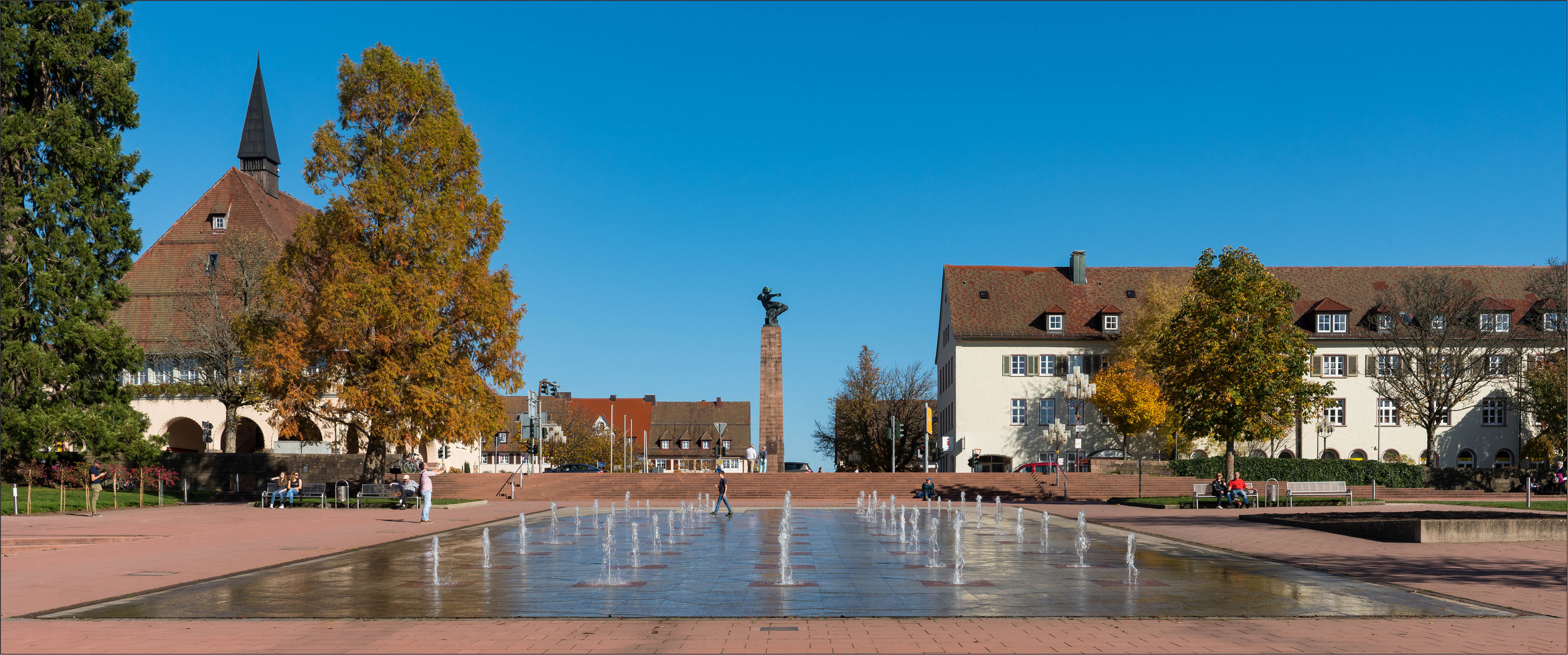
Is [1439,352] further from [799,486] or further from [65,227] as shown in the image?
[65,227]

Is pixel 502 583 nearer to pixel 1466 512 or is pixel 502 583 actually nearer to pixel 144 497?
pixel 1466 512

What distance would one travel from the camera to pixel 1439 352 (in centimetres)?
5719

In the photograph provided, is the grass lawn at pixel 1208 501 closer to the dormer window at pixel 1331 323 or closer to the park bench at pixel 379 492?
the park bench at pixel 379 492

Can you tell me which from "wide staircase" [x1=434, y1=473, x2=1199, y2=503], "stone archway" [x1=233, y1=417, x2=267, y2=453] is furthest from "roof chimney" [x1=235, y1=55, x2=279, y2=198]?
"wide staircase" [x1=434, y1=473, x2=1199, y2=503]

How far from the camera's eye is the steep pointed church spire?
76.2 metres

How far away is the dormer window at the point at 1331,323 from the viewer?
6850 centimetres

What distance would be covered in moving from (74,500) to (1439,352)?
5797 centimetres

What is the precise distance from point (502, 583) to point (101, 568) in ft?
19.0

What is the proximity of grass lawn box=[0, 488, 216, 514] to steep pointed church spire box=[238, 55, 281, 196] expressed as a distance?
139 ft

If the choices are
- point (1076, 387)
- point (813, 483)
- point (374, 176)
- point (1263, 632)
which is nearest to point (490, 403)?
point (374, 176)

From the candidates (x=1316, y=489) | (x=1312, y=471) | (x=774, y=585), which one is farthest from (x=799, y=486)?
(x=774, y=585)

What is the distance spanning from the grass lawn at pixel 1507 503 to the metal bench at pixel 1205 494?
4.72 metres

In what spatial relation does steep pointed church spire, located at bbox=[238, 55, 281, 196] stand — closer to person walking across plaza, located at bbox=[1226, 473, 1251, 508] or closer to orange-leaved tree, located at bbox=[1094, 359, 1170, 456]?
orange-leaved tree, located at bbox=[1094, 359, 1170, 456]

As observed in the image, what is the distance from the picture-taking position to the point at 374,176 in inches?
1383
